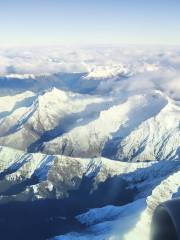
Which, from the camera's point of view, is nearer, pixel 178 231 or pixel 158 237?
pixel 178 231

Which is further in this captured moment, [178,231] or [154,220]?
[154,220]

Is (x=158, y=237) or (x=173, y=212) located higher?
(x=173, y=212)
